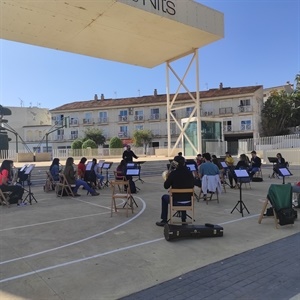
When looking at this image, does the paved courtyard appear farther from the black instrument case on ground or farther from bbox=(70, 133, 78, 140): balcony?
bbox=(70, 133, 78, 140): balcony

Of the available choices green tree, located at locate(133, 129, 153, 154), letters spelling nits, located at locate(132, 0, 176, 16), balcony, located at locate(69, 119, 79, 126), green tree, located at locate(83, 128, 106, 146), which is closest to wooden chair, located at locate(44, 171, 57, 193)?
letters spelling nits, located at locate(132, 0, 176, 16)

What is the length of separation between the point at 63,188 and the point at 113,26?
442 inches

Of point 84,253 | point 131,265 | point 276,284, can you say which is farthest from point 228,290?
point 84,253

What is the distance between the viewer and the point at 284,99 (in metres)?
43.6

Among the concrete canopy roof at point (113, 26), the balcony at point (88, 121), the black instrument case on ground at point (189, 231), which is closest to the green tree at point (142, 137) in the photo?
the balcony at point (88, 121)

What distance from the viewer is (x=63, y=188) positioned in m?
10.8

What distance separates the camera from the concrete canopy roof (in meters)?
16.0

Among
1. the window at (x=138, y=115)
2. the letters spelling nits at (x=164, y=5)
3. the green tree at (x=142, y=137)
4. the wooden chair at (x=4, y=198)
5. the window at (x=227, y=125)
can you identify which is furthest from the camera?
the window at (x=138, y=115)

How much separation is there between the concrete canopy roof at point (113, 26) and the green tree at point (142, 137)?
26.5m

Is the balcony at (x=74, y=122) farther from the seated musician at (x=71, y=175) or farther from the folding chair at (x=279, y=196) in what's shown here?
the folding chair at (x=279, y=196)

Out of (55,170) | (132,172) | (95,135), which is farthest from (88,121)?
(132,172)

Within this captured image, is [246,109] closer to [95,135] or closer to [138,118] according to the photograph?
[138,118]

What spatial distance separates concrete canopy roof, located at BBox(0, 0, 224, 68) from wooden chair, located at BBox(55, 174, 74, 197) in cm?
918

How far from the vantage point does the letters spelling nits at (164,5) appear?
1696 centimetres
